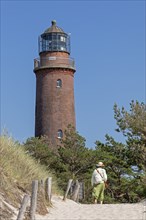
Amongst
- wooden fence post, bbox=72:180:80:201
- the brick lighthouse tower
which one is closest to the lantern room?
the brick lighthouse tower

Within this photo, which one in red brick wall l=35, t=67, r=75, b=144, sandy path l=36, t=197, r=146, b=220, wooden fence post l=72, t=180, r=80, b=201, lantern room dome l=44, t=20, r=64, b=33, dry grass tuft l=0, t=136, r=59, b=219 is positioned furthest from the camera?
lantern room dome l=44, t=20, r=64, b=33

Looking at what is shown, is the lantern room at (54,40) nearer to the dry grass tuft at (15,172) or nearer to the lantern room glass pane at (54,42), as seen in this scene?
the lantern room glass pane at (54,42)

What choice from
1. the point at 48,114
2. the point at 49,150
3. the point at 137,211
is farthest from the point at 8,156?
the point at 48,114

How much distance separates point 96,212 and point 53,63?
31.4m

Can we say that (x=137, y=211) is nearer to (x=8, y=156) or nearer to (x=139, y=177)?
(x=8, y=156)

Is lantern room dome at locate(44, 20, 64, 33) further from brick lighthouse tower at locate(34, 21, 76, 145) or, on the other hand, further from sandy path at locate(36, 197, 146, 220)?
sandy path at locate(36, 197, 146, 220)

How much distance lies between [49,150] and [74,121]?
39.2ft

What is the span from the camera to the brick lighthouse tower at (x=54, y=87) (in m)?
44.1

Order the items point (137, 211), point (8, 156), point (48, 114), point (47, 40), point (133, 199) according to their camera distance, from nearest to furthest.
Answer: point (137, 211)
point (8, 156)
point (133, 199)
point (48, 114)
point (47, 40)

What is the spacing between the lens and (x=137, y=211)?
1566 centimetres

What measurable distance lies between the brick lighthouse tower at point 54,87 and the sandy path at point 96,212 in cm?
2622

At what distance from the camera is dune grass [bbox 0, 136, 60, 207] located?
51.9 ft

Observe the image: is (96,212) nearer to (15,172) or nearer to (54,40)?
(15,172)

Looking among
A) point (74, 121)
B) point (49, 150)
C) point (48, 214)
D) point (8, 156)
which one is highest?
point (74, 121)
